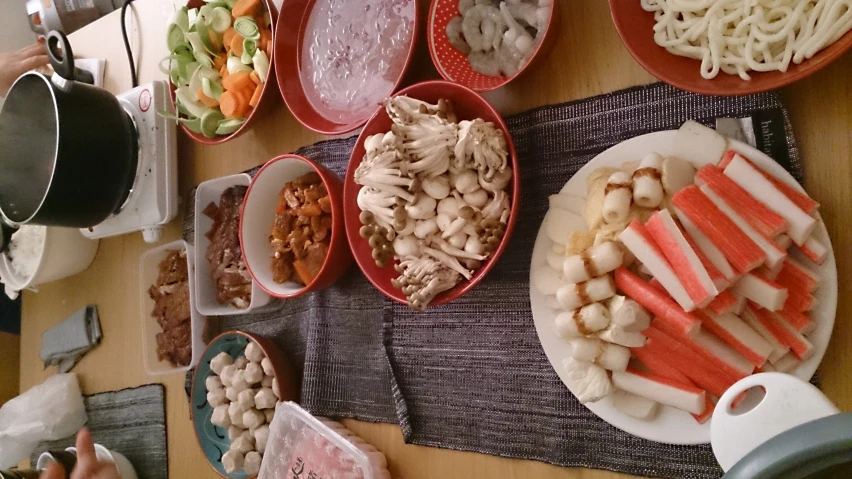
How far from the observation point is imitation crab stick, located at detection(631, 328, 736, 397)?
708mm

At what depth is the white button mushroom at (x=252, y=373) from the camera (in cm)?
118

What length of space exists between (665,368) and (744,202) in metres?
0.24

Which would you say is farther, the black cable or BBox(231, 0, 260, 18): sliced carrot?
the black cable

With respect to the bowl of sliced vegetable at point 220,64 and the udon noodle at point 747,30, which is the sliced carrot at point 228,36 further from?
the udon noodle at point 747,30

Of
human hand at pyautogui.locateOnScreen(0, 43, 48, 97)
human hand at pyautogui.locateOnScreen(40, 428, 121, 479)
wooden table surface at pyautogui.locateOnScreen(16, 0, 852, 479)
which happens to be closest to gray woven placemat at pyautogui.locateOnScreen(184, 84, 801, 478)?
wooden table surface at pyautogui.locateOnScreen(16, 0, 852, 479)

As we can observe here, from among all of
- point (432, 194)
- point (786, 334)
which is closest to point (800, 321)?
point (786, 334)

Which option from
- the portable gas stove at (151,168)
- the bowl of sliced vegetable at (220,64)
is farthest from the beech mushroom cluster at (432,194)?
the portable gas stove at (151,168)

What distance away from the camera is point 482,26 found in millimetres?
907

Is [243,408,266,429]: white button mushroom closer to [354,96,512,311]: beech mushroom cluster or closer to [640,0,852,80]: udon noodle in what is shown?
[354,96,512,311]: beech mushroom cluster

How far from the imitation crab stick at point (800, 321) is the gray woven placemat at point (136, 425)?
1.38m

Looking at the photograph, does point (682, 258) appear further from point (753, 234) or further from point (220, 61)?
point (220, 61)

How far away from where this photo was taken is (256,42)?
1186 mm

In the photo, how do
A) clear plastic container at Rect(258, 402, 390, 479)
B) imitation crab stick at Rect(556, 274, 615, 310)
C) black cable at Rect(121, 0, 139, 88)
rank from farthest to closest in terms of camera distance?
black cable at Rect(121, 0, 139, 88) → clear plastic container at Rect(258, 402, 390, 479) → imitation crab stick at Rect(556, 274, 615, 310)

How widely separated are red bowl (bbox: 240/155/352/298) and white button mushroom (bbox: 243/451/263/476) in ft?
1.24
